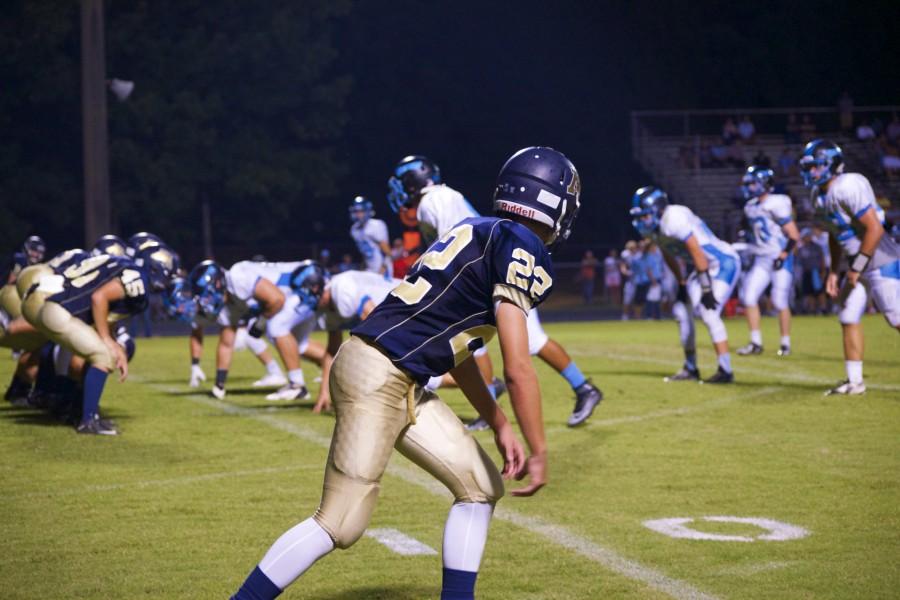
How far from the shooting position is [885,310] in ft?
35.6

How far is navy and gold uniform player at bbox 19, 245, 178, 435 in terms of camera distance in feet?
31.5

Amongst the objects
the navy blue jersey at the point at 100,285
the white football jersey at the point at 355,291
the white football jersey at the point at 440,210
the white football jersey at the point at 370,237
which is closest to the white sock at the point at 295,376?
the white football jersey at the point at 355,291

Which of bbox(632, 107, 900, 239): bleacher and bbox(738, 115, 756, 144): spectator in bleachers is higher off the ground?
bbox(738, 115, 756, 144): spectator in bleachers

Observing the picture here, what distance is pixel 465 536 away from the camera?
4367 mm

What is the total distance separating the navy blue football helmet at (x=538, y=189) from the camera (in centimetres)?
439

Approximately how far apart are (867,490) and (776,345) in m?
10.5

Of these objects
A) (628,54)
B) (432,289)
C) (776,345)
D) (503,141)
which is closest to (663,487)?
(432,289)

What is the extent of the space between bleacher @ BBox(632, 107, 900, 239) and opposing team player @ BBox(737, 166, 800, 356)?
15444 millimetres

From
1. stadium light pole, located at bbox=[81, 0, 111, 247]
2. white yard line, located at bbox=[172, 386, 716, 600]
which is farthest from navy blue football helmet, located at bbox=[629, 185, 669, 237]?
stadium light pole, located at bbox=[81, 0, 111, 247]

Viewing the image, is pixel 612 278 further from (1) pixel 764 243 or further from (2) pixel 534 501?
(2) pixel 534 501

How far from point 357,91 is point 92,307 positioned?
1192 inches

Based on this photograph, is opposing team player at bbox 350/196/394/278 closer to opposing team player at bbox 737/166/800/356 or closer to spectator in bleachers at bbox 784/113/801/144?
opposing team player at bbox 737/166/800/356

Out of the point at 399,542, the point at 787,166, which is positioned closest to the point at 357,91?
the point at 787,166

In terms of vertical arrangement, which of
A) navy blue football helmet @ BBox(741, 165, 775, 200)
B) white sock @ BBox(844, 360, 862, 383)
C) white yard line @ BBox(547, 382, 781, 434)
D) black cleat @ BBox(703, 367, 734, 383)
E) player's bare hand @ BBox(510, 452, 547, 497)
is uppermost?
navy blue football helmet @ BBox(741, 165, 775, 200)
